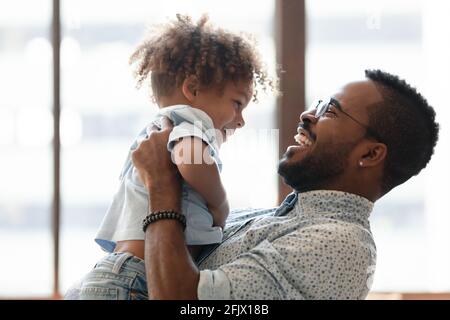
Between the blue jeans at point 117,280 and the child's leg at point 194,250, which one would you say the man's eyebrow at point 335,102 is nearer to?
the child's leg at point 194,250

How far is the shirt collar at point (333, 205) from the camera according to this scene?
162 cm

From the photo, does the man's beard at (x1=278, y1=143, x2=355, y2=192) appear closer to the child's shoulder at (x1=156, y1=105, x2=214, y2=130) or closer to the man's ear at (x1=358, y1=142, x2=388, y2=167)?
the man's ear at (x1=358, y1=142, x2=388, y2=167)

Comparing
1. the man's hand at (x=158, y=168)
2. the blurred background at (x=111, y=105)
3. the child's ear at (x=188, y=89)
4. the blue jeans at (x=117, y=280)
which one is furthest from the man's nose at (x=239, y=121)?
the blurred background at (x=111, y=105)

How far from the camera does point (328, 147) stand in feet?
5.50

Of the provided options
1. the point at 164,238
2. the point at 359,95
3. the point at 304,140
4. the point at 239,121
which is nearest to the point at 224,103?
the point at 239,121

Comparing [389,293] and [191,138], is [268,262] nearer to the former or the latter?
[191,138]

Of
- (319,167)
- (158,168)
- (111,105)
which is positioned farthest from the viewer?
(111,105)

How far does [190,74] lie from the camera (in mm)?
1793

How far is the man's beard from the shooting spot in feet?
5.48

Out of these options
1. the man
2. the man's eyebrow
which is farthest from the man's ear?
the man's eyebrow

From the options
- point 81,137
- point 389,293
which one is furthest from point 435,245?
point 81,137

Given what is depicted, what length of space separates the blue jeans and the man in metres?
0.07

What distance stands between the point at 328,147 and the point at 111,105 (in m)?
2.22

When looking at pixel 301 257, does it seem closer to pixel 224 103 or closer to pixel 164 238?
pixel 164 238
